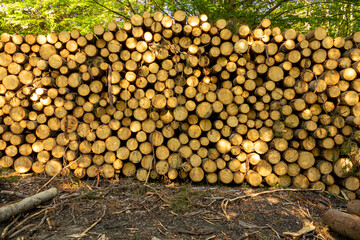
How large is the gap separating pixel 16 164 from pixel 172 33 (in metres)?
3.59

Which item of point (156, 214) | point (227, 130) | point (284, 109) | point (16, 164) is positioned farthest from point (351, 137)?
point (16, 164)

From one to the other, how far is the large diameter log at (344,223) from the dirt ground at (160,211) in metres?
0.11

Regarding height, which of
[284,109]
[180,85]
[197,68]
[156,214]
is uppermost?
[197,68]

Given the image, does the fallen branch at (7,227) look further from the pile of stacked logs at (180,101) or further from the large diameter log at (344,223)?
the large diameter log at (344,223)

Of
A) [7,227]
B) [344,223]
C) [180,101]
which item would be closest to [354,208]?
[344,223]

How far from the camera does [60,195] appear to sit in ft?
9.89

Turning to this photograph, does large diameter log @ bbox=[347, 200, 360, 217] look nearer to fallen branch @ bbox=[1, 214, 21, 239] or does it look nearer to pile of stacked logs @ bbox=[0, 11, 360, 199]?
pile of stacked logs @ bbox=[0, 11, 360, 199]

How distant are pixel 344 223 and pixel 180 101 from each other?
2634 mm

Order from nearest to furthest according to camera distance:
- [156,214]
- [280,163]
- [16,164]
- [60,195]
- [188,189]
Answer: [156,214]
[60,195]
[188,189]
[280,163]
[16,164]

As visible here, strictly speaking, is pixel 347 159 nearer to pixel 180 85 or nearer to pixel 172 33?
pixel 180 85

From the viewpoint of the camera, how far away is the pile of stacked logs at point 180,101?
3457 mm

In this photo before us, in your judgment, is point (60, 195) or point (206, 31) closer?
point (60, 195)

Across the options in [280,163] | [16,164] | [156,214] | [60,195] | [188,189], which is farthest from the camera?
[16,164]

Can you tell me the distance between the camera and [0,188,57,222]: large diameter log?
2303mm
